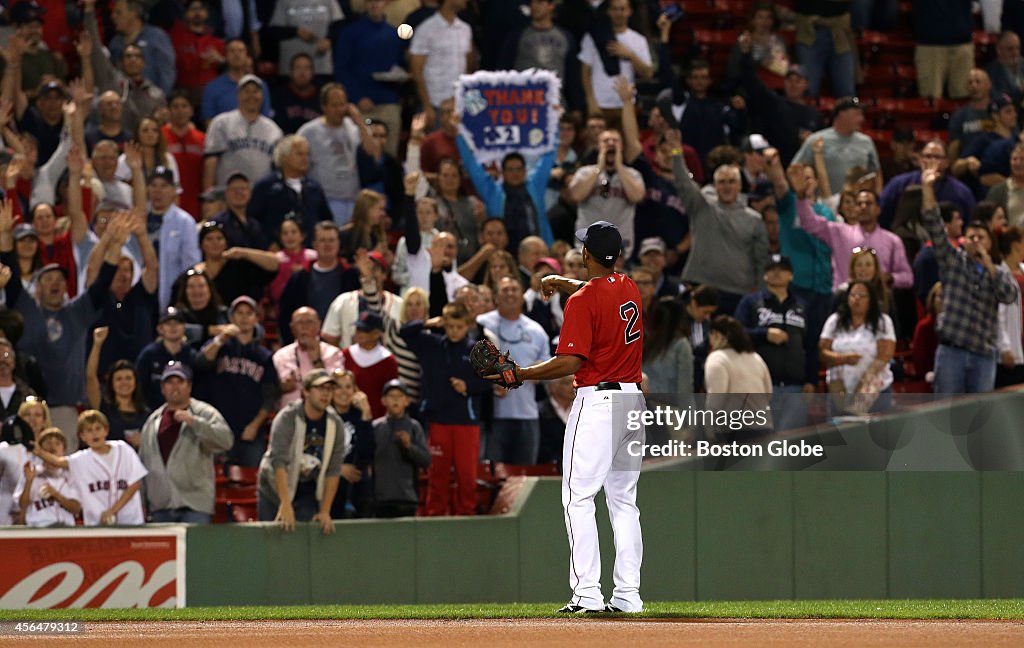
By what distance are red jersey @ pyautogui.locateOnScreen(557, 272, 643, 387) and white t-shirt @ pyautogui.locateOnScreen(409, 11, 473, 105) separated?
364 inches

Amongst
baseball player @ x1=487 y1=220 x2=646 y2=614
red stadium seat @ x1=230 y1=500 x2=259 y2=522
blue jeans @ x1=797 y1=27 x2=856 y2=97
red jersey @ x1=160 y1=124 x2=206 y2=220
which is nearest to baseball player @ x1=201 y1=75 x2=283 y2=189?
red jersey @ x1=160 y1=124 x2=206 y2=220

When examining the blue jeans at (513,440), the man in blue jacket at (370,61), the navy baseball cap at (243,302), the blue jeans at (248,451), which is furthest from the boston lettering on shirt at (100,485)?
the man in blue jacket at (370,61)

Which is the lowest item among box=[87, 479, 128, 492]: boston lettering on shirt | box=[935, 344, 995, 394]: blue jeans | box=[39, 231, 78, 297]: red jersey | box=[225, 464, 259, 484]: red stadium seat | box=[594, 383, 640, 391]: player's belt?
box=[225, 464, 259, 484]: red stadium seat

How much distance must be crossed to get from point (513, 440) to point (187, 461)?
267cm

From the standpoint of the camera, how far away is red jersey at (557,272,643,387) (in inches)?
395

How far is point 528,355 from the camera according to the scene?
15.0 meters

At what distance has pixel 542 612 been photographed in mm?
11086

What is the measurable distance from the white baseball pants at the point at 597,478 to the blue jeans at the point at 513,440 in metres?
4.59

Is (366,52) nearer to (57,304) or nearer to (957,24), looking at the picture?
(57,304)

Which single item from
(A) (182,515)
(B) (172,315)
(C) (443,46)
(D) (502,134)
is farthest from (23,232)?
(C) (443,46)

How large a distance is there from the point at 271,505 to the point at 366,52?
266 inches

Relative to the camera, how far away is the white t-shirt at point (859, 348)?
15211 millimetres

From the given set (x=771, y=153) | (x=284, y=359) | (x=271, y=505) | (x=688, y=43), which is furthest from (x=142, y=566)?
(x=688, y=43)

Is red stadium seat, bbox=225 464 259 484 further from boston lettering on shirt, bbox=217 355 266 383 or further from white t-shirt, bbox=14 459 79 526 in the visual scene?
white t-shirt, bbox=14 459 79 526
